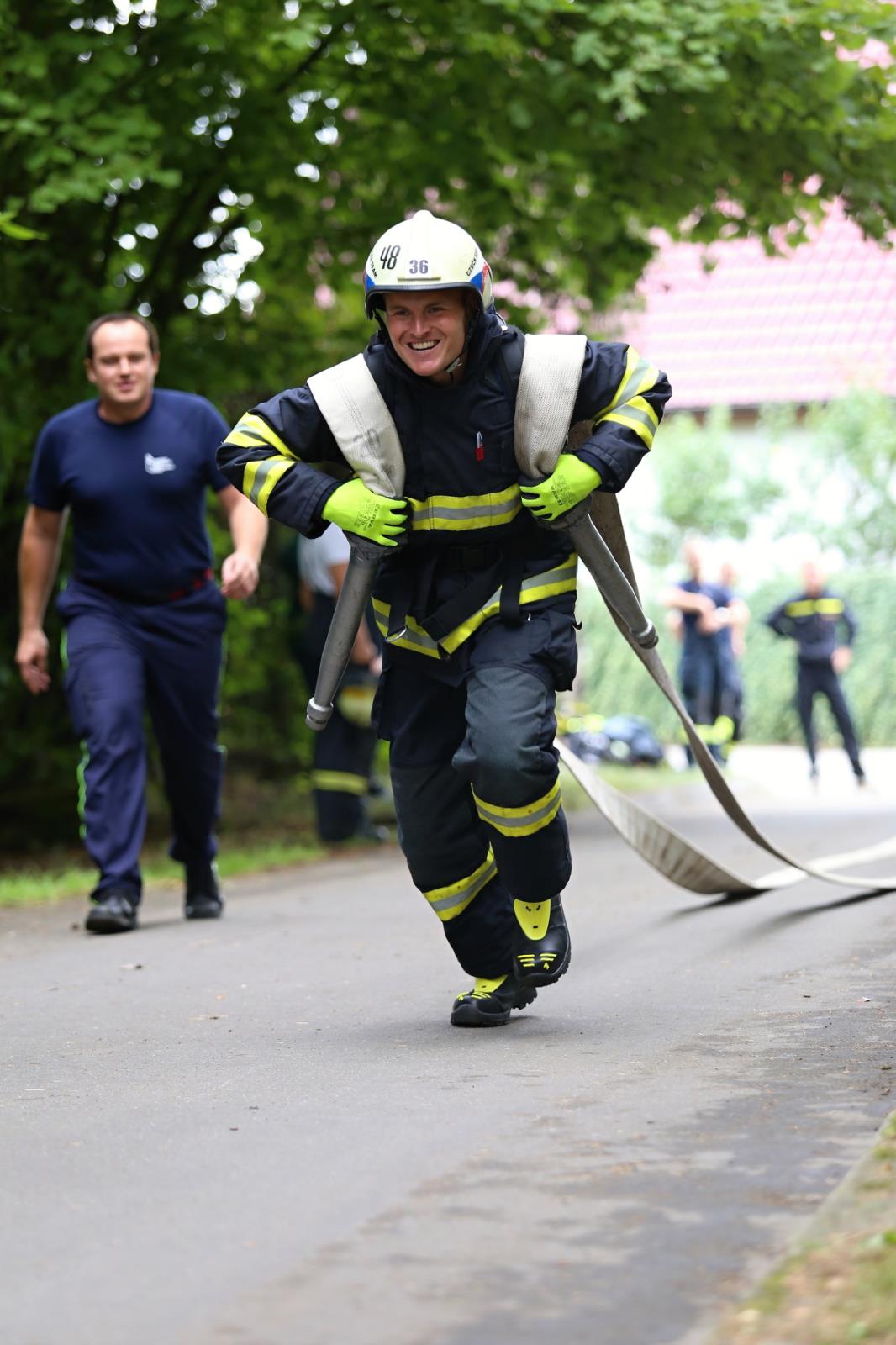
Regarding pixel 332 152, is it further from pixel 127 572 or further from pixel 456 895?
pixel 456 895

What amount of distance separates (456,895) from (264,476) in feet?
3.75

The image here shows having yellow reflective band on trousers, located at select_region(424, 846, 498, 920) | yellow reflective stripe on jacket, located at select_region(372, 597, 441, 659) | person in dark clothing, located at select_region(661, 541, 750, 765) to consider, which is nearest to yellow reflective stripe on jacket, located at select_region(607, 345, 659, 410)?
yellow reflective stripe on jacket, located at select_region(372, 597, 441, 659)

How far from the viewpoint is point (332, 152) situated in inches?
464

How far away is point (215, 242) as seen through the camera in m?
11.9

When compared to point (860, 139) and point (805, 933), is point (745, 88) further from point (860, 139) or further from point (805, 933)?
point (805, 933)

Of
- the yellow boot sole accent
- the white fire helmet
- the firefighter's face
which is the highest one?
the white fire helmet

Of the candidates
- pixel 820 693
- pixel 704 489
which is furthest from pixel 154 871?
pixel 704 489

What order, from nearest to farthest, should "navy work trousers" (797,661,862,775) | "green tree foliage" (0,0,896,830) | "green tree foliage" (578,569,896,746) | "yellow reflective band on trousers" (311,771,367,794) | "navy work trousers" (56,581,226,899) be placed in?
"navy work trousers" (56,581,226,899)
"green tree foliage" (0,0,896,830)
"yellow reflective band on trousers" (311,771,367,794)
"navy work trousers" (797,661,862,775)
"green tree foliage" (578,569,896,746)

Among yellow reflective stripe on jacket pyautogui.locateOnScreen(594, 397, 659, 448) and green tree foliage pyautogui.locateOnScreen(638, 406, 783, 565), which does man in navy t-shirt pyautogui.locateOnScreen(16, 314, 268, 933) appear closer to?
yellow reflective stripe on jacket pyautogui.locateOnScreen(594, 397, 659, 448)

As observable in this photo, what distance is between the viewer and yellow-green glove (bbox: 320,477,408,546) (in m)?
5.11

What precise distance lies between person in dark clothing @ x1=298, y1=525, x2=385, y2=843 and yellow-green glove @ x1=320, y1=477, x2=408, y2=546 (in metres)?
6.32

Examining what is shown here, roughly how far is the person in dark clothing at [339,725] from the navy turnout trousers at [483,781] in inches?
238

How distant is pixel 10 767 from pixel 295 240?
130 inches

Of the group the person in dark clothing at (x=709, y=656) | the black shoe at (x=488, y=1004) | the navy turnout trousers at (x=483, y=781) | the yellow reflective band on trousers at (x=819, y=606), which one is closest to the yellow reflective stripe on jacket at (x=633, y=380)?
the navy turnout trousers at (x=483, y=781)
